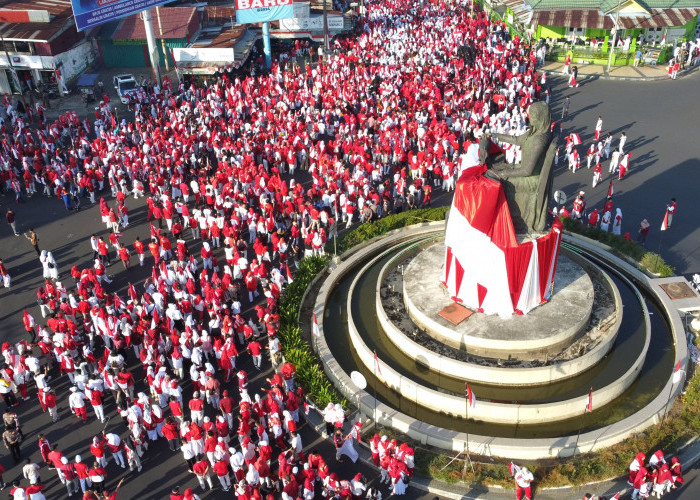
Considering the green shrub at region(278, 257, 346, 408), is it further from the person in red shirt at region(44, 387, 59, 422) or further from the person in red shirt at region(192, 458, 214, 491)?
the person in red shirt at region(44, 387, 59, 422)

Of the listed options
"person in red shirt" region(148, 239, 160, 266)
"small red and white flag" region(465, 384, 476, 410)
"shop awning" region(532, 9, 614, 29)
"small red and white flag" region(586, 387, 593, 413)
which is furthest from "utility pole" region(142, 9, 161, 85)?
"small red and white flag" region(586, 387, 593, 413)

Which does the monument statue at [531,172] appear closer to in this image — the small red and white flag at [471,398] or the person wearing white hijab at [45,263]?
the small red and white flag at [471,398]

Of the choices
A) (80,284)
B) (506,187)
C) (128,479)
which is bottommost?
(128,479)

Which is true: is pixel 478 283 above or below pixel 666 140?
above

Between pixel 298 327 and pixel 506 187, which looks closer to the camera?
pixel 506 187

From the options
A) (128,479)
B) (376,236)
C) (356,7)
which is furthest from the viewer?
(356,7)

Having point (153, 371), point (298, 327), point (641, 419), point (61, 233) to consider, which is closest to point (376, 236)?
point (298, 327)

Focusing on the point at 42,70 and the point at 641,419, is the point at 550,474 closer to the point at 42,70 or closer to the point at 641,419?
the point at 641,419

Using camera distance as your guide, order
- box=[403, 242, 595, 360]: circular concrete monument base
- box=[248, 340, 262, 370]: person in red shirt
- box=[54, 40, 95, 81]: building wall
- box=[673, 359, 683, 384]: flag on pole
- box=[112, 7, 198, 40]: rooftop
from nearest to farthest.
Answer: box=[673, 359, 683, 384]: flag on pole → box=[403, 242, 595, 360]: circular concrete monument base → box=[248, 340, 262, 370]: person in red shirt → box=[54, 40, 95, 81]: building wall → box=[112, 7, 198, 40]: rooftop
